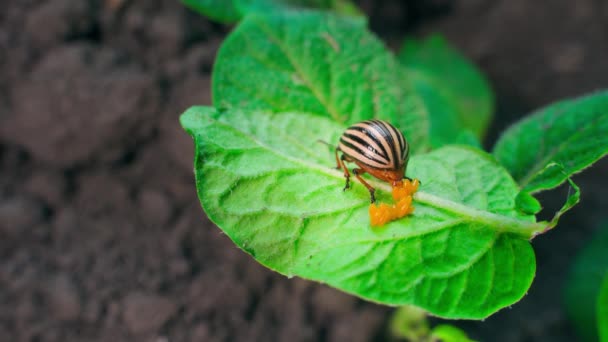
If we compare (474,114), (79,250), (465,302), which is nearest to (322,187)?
(465,302)

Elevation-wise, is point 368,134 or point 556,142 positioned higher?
point 368,134

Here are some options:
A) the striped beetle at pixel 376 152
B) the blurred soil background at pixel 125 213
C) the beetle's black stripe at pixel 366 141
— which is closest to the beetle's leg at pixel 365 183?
the striped beetle at pixel 376 152

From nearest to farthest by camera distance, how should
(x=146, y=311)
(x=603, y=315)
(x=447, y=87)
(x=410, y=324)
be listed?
(x=603, y=315) < (x=146, y=311) < (x=410, y=324) < (x=447, y=87)

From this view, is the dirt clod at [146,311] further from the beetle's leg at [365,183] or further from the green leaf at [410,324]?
the green leaf at [410,324]

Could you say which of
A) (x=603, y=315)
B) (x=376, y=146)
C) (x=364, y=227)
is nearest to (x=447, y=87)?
(x=603, y=315)

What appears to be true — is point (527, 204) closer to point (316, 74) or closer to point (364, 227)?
point (364, 227)

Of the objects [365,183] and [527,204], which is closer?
[527,204]

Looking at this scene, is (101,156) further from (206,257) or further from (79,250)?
(206,257)
